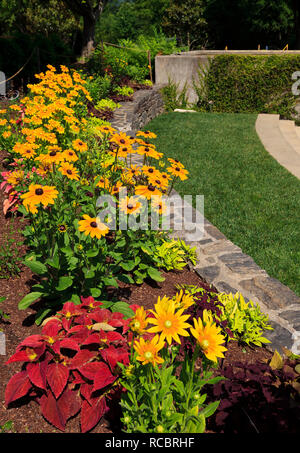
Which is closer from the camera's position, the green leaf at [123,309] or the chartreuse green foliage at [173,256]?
the green leaf at [123,309]

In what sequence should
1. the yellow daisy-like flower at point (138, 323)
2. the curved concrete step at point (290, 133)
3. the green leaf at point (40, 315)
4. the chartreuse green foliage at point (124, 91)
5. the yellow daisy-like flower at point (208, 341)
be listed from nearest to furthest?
the yellow daisy-like flower at point (208, 341), the yellow daisy-like flower at point (138, 323), the green leaf at point (40, 315), the curved concrete step at point (290, 133), the chartreuse green foliage at point (124, 91)

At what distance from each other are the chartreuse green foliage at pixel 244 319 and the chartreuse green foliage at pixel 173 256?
0.57 metres

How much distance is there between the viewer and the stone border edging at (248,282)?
3027mm

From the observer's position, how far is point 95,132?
5426mm

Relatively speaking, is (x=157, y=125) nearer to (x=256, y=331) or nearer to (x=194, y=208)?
(x=194, y=208)

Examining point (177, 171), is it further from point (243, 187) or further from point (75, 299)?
point (243, 187)

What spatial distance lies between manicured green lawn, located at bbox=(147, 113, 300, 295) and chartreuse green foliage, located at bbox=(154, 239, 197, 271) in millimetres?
1030

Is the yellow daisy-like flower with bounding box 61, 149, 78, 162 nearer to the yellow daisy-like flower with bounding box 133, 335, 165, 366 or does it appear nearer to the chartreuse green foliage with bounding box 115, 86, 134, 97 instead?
the yellow daisy-like flower with bounding box 133, 335, 165, 366

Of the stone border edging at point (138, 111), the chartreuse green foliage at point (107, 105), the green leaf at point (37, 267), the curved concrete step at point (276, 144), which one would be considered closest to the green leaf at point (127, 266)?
the green leaf at point (37, 267)

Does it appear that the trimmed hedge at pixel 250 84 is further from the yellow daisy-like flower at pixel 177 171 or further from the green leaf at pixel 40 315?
the green leaf at pixel 40 315

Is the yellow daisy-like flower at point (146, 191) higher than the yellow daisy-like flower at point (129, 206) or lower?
higher

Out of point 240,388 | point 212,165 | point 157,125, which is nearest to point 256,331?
point 240,388

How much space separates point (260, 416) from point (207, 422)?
1.06ft

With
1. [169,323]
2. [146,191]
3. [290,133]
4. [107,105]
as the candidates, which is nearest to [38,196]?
[146,191]
